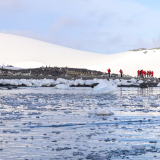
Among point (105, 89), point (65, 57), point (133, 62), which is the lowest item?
point (105, 89)

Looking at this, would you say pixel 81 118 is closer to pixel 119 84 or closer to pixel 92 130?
pixel 92 130

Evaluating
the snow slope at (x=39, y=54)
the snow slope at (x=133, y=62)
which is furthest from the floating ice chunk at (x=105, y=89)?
the snow slope at (x=39, y=54)

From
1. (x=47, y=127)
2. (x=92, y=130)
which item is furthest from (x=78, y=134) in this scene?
(x=47, y=127)

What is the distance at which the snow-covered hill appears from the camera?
327 ft

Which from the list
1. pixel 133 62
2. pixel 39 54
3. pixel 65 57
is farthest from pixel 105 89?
pixel 65 57

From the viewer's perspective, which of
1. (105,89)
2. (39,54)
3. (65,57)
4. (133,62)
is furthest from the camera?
(65,57)

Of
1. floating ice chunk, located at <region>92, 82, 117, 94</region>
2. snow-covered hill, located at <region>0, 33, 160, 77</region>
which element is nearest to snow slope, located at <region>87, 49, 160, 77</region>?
snow-covered hill, located at <region>0, 33, 160, 77</region>

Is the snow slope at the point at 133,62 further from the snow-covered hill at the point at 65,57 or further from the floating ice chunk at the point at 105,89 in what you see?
the floating ice chunk at the point at 105,89

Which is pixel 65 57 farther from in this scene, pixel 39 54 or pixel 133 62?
pixel 133 62

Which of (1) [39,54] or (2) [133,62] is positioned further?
(2) [133,62]

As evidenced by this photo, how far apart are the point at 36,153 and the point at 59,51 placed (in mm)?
107478

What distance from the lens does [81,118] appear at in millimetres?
10281

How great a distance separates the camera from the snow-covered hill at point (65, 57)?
99562mm

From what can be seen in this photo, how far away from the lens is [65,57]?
357ft
